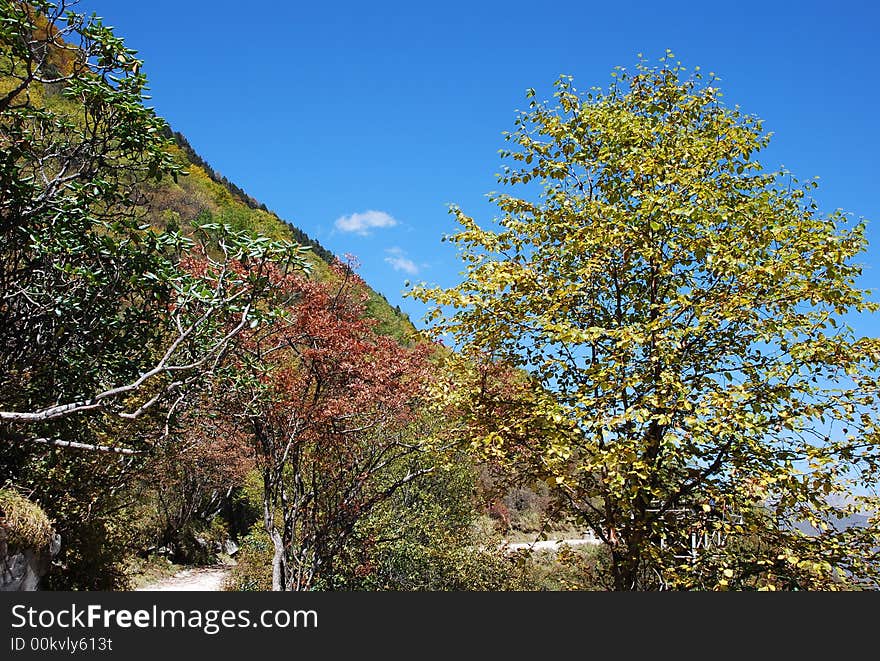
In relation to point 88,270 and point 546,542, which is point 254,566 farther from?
point 546,542

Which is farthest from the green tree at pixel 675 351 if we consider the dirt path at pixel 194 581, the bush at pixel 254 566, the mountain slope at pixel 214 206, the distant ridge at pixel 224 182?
the distant ridge at pixel 224 182

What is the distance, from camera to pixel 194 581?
2170 centimetres

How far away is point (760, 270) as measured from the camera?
6.14 metres

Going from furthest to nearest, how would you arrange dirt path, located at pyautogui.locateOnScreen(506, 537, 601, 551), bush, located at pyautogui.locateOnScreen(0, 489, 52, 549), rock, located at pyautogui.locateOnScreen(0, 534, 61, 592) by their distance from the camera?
dirt path, located at pyautogui.locateOnScreen(506, 537, 601, 551), bush, located at pyautogui.locateOnScreen(0, 489, 52, 549), rock, located at pyautogui.locateOnScreen(0, 534, 61, 592)

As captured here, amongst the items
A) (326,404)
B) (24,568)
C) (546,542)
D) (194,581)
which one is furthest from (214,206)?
(24,568)

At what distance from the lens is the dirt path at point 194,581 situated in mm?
19547

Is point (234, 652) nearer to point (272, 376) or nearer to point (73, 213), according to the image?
point (73, 213)

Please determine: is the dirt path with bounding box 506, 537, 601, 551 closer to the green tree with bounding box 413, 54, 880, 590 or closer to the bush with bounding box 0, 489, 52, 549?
the green tree with bounding box 413, 54, 880, 590

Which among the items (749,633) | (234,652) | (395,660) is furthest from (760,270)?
(234,652)

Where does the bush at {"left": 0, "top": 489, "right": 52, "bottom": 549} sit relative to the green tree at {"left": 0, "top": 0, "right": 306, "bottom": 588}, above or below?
below

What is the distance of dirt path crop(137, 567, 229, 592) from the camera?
19547 millimetres

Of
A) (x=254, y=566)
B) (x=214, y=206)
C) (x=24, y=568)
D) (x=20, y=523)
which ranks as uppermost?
(x=214, y=206)


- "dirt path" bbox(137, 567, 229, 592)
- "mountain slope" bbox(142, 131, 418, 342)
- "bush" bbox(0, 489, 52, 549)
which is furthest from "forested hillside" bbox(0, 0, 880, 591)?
"mountain slope" bbox(142, 131, 418, 342)

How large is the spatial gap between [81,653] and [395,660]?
258 cm
